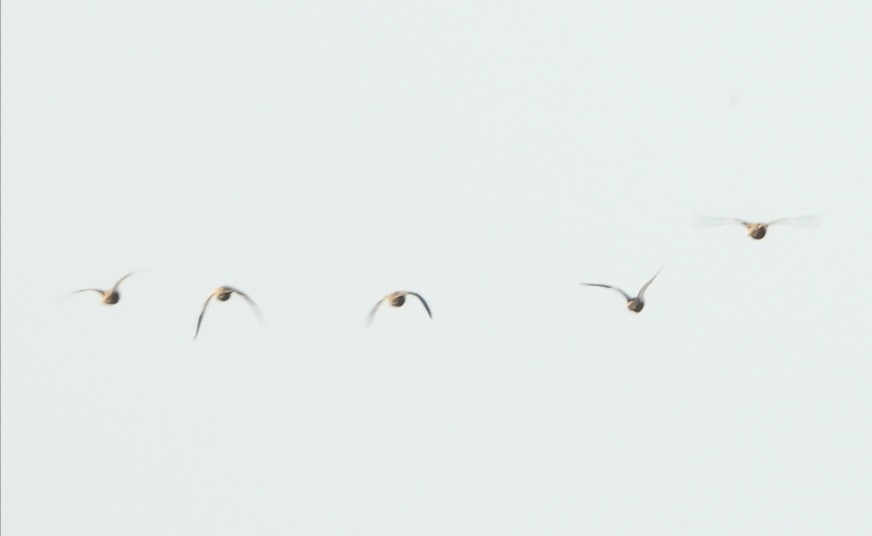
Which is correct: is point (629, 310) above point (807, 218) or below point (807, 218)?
below

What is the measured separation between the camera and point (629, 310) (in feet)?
106

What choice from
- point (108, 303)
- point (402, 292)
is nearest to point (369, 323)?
point (402, 292)

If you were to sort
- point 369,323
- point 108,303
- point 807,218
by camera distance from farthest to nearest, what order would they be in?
point 108,303, point 369,323, point 807,218

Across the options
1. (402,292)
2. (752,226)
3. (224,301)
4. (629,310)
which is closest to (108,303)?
(224,301)

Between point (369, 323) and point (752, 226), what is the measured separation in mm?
6463

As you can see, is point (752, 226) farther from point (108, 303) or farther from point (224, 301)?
point (108, 303)

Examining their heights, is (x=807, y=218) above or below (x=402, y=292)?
above

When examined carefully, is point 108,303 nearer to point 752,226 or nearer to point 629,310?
point 629,310

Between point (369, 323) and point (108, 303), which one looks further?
point (108, 303)

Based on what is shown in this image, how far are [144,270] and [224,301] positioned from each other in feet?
5.18

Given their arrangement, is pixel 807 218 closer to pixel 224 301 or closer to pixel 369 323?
pixel 369 323

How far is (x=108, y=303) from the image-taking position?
115 ft

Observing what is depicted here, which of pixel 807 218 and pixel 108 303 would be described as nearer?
pixel 807 218

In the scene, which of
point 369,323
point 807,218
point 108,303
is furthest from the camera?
point 108,303
